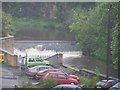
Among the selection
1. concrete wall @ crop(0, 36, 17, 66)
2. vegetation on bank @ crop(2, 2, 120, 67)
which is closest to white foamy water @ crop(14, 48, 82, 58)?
vegetation on bank @ crop(2, 2, 120, 67)

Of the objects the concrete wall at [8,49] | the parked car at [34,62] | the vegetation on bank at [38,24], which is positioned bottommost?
the vegetation on bank at [38,24]

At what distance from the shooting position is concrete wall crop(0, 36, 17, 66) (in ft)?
116

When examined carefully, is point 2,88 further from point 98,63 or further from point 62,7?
point 62,7

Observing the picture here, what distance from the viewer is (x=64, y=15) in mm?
83250

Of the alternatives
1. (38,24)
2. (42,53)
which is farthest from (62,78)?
(38,24)

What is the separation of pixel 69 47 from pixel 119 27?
18.0 metres

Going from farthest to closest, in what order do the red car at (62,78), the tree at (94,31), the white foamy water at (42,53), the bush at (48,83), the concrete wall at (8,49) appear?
1. the white foamy water at (42,53)
2. the tree at (94,31)
3. the concrete wall at (8,49)
4. the red car at (62,78)
5. the bush at (48,83)

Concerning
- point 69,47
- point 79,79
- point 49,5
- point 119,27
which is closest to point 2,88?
point 79,79

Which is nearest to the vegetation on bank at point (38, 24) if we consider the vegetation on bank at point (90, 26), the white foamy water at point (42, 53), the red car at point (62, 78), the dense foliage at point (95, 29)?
the vegetation on bank at point (90, 26)

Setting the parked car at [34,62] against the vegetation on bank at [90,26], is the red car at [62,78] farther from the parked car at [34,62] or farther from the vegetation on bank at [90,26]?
the parked car at [34,62]

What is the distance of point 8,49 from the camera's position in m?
41.0

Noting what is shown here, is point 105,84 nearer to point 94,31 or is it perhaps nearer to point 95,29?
point 95,29

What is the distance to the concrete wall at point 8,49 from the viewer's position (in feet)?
116

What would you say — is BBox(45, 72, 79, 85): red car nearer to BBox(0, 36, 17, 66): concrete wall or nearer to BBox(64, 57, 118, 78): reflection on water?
BBox(0, 36, 17, 66): concrete wall
